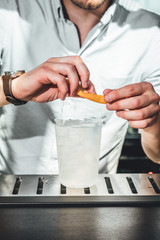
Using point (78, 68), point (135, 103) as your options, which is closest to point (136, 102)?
point (135, 103)

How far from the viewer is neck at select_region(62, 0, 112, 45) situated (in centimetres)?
146

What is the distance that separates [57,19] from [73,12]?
0.10m

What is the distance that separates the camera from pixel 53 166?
156 cm

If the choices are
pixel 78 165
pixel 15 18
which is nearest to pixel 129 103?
pixel 78 165

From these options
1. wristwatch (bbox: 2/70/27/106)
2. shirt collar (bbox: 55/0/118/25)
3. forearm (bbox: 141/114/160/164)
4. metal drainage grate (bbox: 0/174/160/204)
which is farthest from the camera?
shirt collar (bbox: 55/0/118/25)

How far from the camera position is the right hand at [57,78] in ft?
2.99

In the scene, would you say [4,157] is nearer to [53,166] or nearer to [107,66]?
[53,166]

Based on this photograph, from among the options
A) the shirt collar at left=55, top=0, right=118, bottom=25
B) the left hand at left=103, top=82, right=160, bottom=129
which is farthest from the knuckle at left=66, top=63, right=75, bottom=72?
the shirt collar at left=55, top=0, right=118, bottom=25

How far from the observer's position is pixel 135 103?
0.91m

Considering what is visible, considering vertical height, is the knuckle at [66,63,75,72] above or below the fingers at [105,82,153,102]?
above

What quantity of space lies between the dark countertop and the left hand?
0.31 meters

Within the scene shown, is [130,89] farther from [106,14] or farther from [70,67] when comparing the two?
[106,14]

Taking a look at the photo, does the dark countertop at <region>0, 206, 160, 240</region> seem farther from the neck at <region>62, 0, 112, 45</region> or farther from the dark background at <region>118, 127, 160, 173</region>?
the dark background at <region>118, 127, 160, 173</region>

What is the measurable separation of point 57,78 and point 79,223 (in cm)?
46
